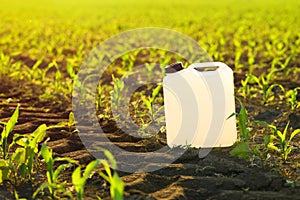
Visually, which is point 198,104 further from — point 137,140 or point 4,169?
point 4,169

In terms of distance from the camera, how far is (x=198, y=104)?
12.0 ft

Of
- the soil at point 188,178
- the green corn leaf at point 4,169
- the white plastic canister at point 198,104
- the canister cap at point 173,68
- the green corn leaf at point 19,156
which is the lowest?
the soil at point 188,178

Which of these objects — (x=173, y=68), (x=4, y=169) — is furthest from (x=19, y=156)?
(x=173, y=68)

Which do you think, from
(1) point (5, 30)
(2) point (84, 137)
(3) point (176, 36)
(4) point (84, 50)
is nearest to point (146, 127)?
(2) point (84, 137)

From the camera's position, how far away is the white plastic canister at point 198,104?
363cm

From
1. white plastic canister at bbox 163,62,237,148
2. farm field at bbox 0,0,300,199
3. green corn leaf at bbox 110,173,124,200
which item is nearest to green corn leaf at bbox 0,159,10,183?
farm field at bbox 0,0,300,199

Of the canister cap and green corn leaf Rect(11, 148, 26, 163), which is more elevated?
the canister cap

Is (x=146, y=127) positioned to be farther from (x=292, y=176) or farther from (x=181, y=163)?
(x=292, y=176)

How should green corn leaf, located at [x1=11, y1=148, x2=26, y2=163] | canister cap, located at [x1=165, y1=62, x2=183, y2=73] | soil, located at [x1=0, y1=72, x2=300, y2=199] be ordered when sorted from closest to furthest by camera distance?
soil, located at [x1=0, y1=72, x2=300, y2=199], green corn leaf, located at [x1=11, y1=148, x2=26, y2=163], canister cap, located at [x1=165, y1=62, x2=183, y2=73]

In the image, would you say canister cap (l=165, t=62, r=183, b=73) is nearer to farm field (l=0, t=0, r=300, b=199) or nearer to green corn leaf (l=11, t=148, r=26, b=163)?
farm field (l=0, t=0, r=300, b=199)

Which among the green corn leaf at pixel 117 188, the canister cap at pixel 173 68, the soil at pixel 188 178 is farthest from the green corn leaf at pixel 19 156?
the canister cap at pixel 173 68

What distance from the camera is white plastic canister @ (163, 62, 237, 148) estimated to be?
363 cm

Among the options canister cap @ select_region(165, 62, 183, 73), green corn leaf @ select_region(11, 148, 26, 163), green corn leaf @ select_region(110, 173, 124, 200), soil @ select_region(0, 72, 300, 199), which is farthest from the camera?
canister cap @ select_region(165, 62, 183, 73)

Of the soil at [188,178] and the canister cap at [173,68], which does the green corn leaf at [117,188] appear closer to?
the soil at [188,178]
